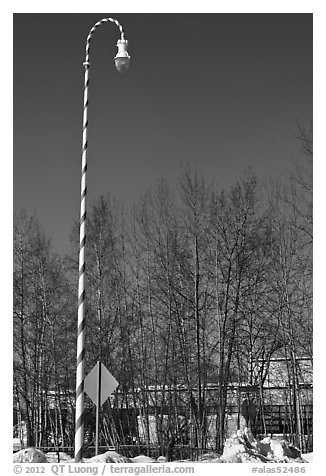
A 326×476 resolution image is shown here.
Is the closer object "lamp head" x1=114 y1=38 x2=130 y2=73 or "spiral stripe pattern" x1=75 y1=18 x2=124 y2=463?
"spiral stripe pattern" x1=75 y1=18 x2=124 y2=463

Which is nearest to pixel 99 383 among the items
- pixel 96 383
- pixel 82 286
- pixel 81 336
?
pixel 96 383

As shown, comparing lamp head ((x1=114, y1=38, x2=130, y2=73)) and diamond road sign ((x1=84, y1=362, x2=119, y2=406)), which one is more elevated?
lamp head ((x1=114, y1=38, x2=130, y2=73))

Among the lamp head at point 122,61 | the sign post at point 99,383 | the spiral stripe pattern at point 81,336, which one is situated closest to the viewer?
the spiral stripe pattern at point 81,336

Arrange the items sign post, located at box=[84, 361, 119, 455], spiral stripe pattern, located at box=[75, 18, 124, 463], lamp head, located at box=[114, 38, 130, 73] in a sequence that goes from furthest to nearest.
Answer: lamp head, located at box=[114, 38, 130, 73] → sign post, located at box=[84, 361, 119, 455] → spiral stripe pattern, located at box=[75, 18, 124, 463]

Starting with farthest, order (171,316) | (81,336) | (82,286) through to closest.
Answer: (171,316) < (82,286) < (81,336)

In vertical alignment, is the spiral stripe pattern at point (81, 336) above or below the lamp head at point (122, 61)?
below

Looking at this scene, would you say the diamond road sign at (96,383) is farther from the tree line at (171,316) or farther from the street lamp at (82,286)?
the tree line at (171,316)

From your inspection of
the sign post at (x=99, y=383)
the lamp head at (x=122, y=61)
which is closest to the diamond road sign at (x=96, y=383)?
the sign post at (x=99, y=383)

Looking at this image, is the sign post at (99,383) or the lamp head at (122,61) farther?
the lamp head at (122,61)

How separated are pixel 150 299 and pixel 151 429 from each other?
2.69m

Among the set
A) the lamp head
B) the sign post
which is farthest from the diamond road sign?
the lamp head

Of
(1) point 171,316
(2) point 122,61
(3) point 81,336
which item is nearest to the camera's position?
(3) point 81,336

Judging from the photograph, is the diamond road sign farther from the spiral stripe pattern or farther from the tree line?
the tree line

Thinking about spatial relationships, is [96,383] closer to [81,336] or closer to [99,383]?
[99,383]
